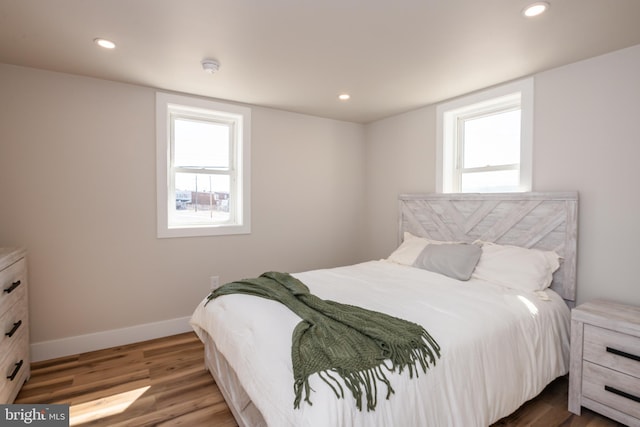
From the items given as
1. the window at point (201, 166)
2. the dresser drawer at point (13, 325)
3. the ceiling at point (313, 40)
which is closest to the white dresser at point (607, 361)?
the ceiling at point (313, 40)

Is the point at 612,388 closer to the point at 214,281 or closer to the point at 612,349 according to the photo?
the point at 612,349

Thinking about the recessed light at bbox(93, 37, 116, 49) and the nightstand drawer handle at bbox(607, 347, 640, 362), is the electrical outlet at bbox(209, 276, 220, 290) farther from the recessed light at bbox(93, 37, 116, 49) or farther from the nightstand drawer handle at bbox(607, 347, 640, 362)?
the nightstand drawer handle at bbox(607, 347, 640, 362)

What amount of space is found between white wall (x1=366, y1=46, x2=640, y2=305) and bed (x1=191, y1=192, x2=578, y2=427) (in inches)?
4.9

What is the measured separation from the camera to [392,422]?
4.20ft

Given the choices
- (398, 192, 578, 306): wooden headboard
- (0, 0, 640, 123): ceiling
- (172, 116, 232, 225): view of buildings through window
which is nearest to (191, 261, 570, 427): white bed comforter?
(398, 192, 578, 306): wooden headboard

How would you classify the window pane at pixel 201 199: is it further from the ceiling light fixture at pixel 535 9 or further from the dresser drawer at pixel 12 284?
the ceiling light fixture at pixel 535 9

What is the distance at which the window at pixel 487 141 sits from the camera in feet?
8.88

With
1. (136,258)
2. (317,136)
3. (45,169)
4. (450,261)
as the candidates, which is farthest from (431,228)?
(45,169)

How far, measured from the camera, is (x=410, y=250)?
3.24 m

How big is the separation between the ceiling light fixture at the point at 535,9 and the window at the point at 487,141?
1.03 meters

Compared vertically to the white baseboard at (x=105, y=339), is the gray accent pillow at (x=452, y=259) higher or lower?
higher

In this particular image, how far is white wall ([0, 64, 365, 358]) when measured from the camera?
2.56m

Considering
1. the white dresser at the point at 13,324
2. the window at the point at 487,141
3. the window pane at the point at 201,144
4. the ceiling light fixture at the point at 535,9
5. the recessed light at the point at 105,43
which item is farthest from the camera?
the window pane at the point at 201,144

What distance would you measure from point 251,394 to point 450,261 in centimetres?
201
